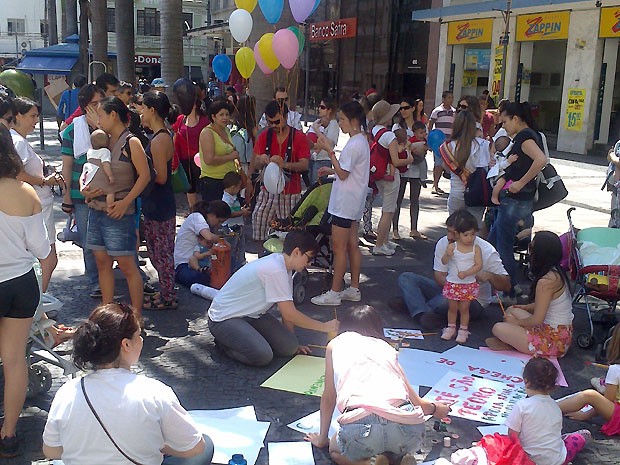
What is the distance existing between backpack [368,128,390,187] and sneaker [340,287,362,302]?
76.9 inches

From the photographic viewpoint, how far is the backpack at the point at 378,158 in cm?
764

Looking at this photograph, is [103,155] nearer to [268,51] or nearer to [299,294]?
[299,294]

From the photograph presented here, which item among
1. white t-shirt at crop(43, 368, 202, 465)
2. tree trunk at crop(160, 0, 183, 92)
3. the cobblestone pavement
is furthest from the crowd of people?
tree trunk at crop(160, 0, 183, 92)

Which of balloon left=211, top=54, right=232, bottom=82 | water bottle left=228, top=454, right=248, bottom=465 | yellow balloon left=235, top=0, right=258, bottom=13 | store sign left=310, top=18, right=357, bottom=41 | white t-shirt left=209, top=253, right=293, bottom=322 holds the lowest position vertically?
water bottle left=228, top=454, right=248, bottom=465

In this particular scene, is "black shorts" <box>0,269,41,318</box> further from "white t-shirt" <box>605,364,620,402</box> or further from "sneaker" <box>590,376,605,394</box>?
"sneaker" <box>590,376,605,394</box>

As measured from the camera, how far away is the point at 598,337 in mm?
5492

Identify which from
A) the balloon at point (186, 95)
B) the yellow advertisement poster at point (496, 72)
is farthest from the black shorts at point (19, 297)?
the yellow advertisement poster at point (496, 72)

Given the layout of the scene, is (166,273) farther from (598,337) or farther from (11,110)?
(598,337)

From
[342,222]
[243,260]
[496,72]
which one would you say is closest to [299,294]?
[342,222]

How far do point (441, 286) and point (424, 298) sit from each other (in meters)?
0.19

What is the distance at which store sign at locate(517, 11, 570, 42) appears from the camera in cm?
1855

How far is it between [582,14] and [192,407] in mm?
17298

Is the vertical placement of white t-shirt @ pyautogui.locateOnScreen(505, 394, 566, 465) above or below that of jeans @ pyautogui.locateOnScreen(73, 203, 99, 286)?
below

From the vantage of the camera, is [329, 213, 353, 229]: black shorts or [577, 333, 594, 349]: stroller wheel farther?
[329, 213, 353, 229]: black shorts
